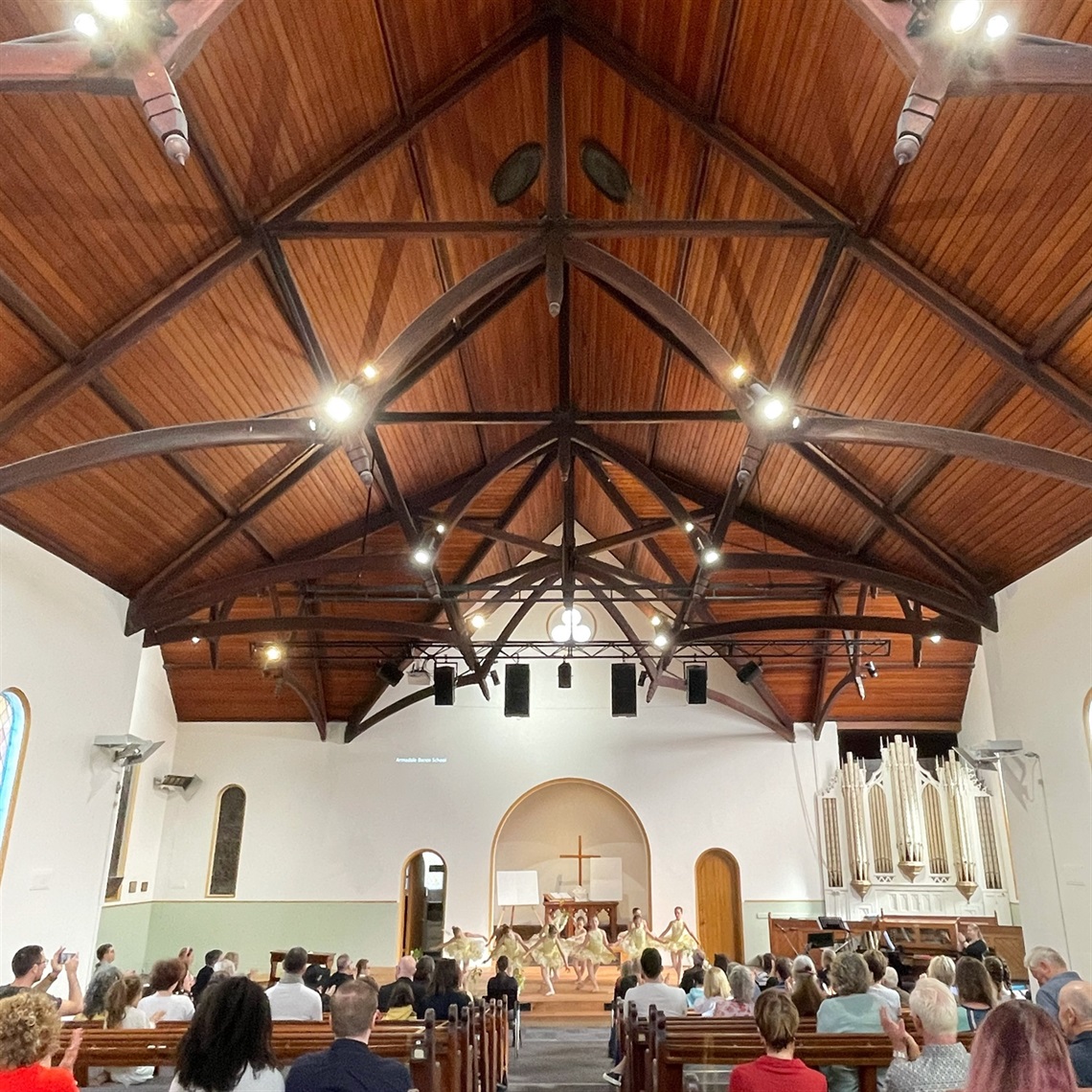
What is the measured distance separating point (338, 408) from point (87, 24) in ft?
10.0

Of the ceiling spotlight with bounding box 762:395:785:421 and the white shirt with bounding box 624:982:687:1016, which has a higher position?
the ceiling spotlight with bounding box 762:395:785:421

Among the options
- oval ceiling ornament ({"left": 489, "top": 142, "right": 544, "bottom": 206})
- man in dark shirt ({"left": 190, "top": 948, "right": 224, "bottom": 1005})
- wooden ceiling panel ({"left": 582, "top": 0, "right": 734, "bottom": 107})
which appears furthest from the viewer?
oval ceiling ornament ({"left": 489, "top": 142, "right": 544, "bottom": 206})

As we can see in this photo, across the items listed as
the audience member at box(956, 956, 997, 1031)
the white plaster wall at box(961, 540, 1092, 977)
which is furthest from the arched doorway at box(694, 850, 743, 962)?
the audience member at box(956, 956, 997, 1031)

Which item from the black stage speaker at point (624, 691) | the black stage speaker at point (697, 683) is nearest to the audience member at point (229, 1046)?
the black stage speaker at point (624, 691)

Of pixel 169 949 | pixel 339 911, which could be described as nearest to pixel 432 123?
pixel 339 911

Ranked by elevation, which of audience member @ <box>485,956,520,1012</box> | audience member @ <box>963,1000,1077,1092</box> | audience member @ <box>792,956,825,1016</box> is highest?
audience member @ <box>963,1000,1077,1092</box>

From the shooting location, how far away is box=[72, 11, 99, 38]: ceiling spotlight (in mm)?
3385

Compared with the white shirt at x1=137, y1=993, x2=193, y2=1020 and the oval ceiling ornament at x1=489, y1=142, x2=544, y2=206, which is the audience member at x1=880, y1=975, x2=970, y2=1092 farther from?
the oval ceiling ornament at x1=489, y1=142, x2=544, y2=206

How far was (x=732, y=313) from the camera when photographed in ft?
29.2

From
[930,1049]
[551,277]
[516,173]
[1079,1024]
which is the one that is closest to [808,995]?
[1079,1024]

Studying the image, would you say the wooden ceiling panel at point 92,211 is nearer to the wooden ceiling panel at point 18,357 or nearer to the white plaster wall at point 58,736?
the wooden ceiling panel at point 18,357

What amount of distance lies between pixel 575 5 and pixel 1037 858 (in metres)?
9.35

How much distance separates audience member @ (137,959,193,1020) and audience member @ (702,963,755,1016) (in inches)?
139

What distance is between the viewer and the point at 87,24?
342 centimetres
